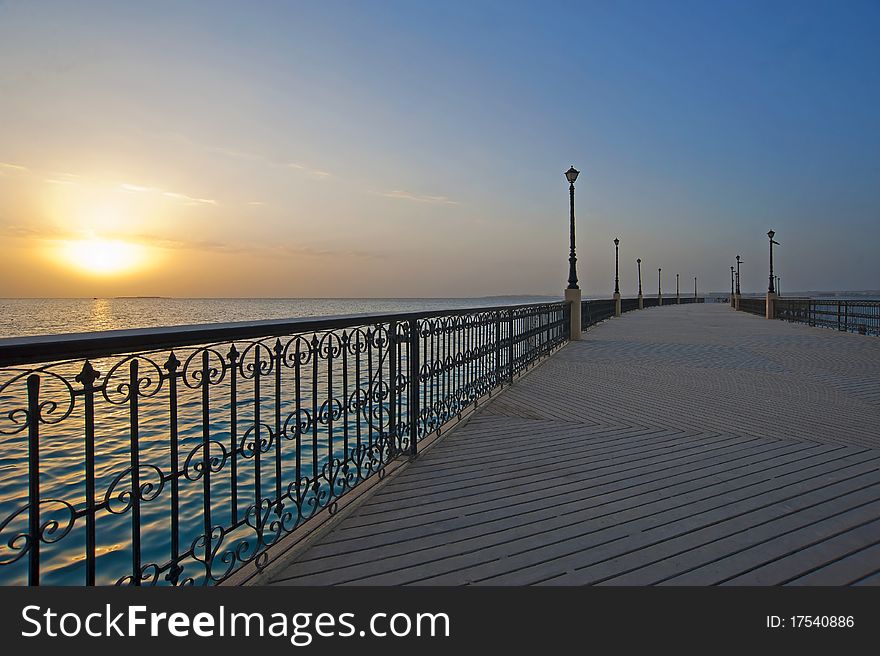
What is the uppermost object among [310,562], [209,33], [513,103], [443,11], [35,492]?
[513,103]

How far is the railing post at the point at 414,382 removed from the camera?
Answer: 450cm

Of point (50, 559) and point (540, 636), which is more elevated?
point (540, 636)

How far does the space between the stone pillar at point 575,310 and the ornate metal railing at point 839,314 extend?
9.20 metres

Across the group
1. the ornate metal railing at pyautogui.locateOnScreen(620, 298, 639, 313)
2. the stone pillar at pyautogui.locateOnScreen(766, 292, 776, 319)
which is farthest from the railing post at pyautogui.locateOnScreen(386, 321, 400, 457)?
the ornate metal railing at pyautogui.locateOnScreen(620, 298, 639, 313)

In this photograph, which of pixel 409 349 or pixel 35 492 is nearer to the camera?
pixel 35 492

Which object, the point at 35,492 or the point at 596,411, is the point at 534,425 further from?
the point at 35,492

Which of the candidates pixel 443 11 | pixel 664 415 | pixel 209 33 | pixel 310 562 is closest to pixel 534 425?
pixel 664 415

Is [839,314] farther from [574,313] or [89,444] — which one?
[89,444]

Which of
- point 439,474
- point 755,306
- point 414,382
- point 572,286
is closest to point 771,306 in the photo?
point 755,306

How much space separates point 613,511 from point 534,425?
2.31 metres

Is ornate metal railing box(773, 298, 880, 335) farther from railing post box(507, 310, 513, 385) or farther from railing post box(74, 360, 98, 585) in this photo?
railing post box(74, 360, 98, 585)

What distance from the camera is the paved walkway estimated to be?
2.54 meters

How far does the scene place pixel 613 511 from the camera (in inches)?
127

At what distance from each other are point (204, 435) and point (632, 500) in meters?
2.75
